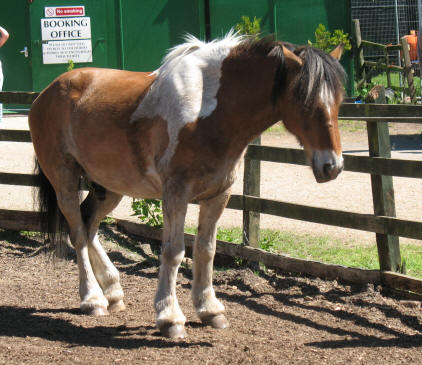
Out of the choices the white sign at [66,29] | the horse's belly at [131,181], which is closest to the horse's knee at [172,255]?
the horse's belly at [131,181]

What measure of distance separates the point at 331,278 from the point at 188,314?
128 centimetres

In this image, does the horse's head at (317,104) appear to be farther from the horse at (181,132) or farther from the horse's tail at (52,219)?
the horse's tail at (52,219)

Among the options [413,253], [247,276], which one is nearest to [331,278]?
[247,276]

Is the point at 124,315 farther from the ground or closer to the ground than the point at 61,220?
closer to the ground

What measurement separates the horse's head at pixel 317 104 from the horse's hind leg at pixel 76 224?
6.36 feet

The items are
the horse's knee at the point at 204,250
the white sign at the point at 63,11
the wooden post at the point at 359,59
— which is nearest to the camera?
the horse's knee at the point at 204,250

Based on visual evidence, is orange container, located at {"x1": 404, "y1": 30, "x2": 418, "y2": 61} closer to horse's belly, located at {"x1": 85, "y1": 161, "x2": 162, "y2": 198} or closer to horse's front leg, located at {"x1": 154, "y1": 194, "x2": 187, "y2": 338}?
horse's belly, located at {"x1": 85, "y1": 161, "x2": 162, "y2": 198}

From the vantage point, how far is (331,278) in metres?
5.59

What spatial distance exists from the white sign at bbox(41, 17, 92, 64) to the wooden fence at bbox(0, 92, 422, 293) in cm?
1211

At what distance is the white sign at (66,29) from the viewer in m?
→ 17.2

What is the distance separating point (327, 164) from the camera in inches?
157

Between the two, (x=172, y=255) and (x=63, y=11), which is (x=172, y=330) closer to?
(x=172, y=255)

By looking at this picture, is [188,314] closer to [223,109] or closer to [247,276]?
[247,276]

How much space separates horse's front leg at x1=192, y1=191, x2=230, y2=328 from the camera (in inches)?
187
